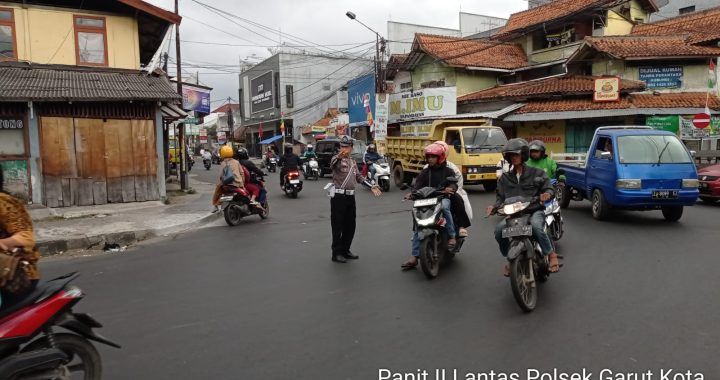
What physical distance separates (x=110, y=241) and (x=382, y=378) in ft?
24.0

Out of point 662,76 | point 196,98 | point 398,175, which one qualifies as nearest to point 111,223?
point 398,175

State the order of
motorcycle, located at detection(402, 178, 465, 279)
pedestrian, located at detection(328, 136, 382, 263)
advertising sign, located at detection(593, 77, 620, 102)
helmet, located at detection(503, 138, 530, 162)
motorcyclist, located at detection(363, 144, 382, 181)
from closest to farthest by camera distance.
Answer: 1. helmet, located at detection(503, 138, 530, 162)
2. motorcycle, located at detection(402, 178, 465, 279)
3. pedestrian, located at detection(328, 136, 382, 263)
4. motorcyclist, located at detection(363, 144, 382, 181)
5. advertising sign, located at detection(593, 77, 620, 102)

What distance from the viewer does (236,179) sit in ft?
35.6

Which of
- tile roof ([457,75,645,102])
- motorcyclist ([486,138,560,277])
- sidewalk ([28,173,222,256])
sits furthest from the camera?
tile roof ([457,75,645,102])

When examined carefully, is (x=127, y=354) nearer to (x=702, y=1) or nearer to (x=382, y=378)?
(x=382, y=378)

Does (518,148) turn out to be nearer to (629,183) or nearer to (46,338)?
(46,338)

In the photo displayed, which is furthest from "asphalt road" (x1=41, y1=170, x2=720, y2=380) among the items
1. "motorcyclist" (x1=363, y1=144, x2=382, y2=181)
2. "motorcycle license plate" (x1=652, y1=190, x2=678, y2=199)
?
"motorcyclist" (x1=363, y1=144, x2=382, y2=181)

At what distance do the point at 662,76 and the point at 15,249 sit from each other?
24.4 meters

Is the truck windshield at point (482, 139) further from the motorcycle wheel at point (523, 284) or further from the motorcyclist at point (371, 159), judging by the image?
the motorcycle wheel at point (523, 284)

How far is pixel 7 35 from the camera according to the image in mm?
13102

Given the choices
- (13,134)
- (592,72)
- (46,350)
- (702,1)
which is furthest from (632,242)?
(702,1)

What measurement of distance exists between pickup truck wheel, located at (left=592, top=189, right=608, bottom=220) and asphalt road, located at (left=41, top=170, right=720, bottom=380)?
1.27 m

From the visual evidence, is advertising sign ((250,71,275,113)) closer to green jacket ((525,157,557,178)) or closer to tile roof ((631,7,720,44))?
tile roof ((631,7,720,44))

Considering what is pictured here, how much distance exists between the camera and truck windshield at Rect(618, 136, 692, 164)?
9.41m
